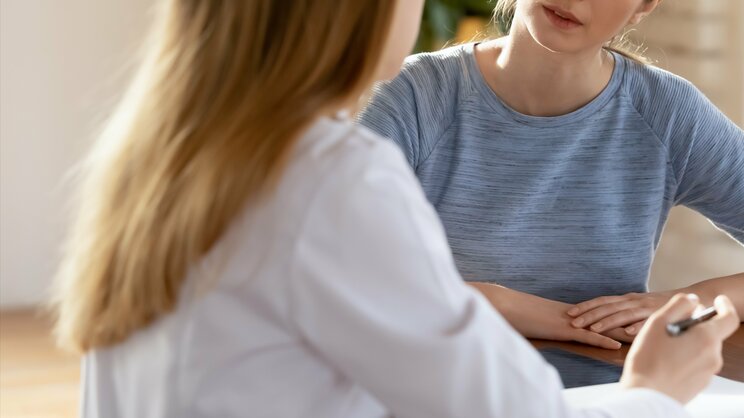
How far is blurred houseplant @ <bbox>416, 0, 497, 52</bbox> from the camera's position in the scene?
3.75 m

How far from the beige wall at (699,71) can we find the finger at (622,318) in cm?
210

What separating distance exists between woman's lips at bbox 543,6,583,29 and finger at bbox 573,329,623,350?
16.8 inches

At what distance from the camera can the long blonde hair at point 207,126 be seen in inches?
30.3

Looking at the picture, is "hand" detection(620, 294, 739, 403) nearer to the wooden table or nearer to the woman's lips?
the wooden table

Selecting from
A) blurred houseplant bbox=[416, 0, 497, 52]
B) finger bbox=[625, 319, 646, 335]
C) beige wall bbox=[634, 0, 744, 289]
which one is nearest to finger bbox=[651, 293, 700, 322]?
finger bbox=[625, 319, 646, 335]

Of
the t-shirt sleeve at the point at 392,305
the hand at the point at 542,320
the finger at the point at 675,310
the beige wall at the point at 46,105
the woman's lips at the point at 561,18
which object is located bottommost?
the beige wall at the point at 46,105

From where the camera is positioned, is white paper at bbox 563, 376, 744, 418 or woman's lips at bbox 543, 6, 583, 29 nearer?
white paper at bbox 563, 376, 744, 418

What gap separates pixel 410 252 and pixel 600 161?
97cm

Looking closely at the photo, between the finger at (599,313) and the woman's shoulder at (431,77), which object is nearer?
the finger at (599,313)

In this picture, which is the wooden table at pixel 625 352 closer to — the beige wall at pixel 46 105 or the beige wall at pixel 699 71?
the beige wall at pixel 699 71

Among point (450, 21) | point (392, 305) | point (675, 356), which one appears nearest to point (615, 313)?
point (675, 356)

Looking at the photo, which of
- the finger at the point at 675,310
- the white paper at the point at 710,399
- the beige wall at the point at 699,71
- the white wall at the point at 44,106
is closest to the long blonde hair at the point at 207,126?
the finger at the point at 675,310

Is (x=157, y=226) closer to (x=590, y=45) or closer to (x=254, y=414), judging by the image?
(x=254, y=414)

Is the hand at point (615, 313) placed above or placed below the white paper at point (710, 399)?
below
